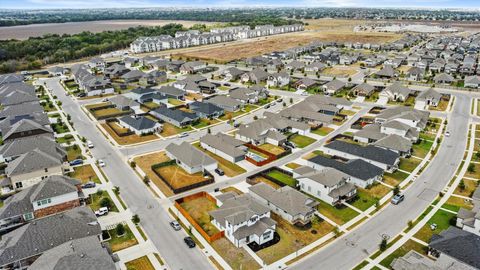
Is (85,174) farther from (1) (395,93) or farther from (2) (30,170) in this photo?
(1) (395,93)

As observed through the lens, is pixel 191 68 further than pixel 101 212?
Yes

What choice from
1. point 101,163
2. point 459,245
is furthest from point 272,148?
point 459,245

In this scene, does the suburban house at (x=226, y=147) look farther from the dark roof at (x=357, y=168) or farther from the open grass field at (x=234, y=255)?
the open grass field at (x=234, y=255)

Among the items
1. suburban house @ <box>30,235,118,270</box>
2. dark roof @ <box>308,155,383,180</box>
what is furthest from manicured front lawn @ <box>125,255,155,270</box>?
dark roof @ <box>308,155,383,180</box>

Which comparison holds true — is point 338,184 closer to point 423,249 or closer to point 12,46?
point 423,249

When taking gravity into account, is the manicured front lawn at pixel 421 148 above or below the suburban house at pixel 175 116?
below

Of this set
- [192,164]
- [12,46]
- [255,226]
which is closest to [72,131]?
[192,164]

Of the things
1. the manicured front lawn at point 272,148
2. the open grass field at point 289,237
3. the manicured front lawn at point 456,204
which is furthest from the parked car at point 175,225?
the manicured front lawn at point 456,204
